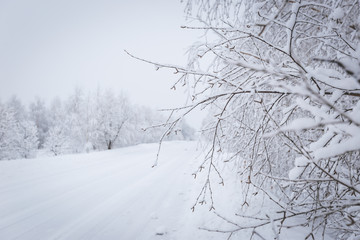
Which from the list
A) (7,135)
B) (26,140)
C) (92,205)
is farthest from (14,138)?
(92,205)

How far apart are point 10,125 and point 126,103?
1800 centimetres

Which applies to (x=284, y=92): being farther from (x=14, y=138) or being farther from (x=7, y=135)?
(x=14, y=138)

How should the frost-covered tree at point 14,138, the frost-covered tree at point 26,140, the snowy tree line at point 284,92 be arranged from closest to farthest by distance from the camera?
1. the snowy tree line at point 284,92
2. the frost-covered tree at point 14,138
3. the frost-covered tree at point 26,140

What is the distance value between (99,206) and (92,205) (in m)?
0.23

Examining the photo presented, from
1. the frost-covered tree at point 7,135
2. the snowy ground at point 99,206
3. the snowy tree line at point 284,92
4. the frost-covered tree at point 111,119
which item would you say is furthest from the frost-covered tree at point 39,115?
the snowy tree line at point 284,92

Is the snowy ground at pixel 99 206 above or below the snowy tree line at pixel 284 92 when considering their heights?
below

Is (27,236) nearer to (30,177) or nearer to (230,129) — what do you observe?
(230,129)

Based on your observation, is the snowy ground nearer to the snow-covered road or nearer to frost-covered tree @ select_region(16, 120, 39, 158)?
the snow-covered road

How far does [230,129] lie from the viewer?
2.89 metres

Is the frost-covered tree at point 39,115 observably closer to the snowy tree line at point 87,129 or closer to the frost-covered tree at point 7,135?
the snowy tree line at point 87,129

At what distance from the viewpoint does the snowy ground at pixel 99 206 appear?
4441mm

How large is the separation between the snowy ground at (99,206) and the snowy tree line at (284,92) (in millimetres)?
1617

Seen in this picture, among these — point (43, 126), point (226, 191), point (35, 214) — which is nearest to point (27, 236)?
point (35, 214)

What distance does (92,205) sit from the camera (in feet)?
19.6
